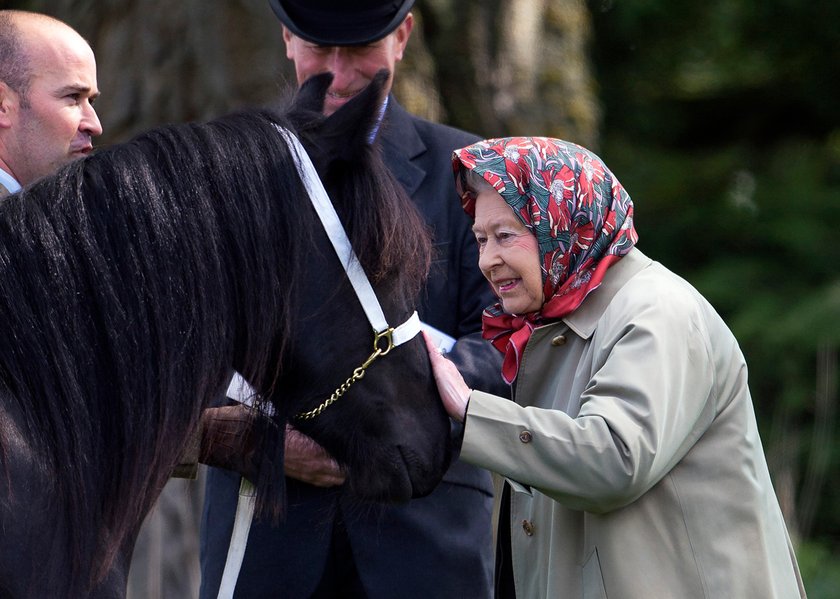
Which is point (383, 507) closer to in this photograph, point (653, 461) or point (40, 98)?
point (653, 461)

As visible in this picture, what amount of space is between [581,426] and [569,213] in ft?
1.55

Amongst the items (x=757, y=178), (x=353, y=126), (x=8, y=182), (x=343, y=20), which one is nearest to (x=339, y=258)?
(x=353, y=126)

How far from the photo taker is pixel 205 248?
2285 mm

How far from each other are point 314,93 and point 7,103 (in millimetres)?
673

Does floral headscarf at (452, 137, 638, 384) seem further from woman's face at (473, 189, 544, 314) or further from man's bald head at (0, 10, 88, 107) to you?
man's bald head at (0, 10, 88, 107)

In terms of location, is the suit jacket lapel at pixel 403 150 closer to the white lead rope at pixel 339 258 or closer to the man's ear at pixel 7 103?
the white lead rope at pixel 339 258

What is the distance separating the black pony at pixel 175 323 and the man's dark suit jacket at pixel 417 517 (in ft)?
1.22

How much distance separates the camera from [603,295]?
2609 mm

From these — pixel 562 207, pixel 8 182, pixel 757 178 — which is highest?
pixel 8 182

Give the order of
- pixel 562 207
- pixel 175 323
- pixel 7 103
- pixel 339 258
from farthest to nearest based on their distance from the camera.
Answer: pixel 7 103
pixel 562 207
pixel 339 258
pixel 175 323

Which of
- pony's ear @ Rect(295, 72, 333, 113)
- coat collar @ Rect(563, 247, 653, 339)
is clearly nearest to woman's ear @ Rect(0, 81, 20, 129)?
pony's ear @ Rect(295, 72, 333, 113)

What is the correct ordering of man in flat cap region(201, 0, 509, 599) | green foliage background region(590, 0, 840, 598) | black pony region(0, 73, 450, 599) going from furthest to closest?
green foliage background region(590, 0, 840, 598), man in flat cap region(201, 0, 509, 599), black pony region(0, 73, 450, 599)

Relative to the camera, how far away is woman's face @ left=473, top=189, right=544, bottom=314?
2.59m

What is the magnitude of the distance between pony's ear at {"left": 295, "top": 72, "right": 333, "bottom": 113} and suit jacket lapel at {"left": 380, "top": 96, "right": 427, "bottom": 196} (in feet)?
1.49
